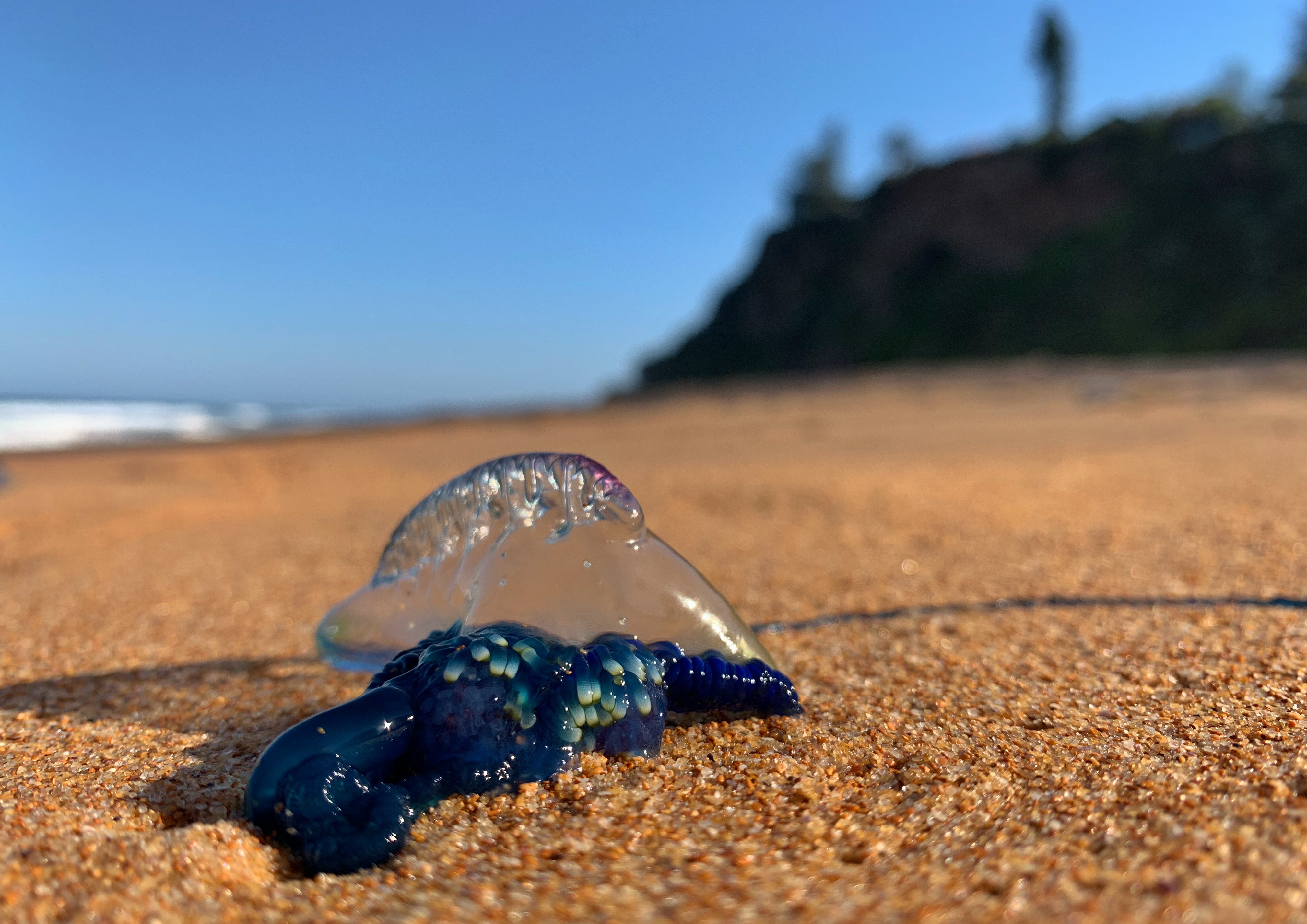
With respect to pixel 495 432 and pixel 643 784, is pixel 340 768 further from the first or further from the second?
pixel 495 432

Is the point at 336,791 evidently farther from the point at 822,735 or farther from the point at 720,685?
the point at 822,735

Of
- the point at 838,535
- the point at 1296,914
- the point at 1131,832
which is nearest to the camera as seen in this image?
the point at 1296,914

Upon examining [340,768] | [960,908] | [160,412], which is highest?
[160,412]

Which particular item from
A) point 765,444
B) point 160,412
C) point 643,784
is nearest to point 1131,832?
point 643,784

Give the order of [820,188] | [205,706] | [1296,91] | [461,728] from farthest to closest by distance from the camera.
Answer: [820,188]
[1296,91]
[205,706]
[461,728]

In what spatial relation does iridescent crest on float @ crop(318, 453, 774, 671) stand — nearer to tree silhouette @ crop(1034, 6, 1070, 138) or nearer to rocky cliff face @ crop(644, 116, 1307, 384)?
rocky cliff face @ crop(644, 116, 1307, 384)

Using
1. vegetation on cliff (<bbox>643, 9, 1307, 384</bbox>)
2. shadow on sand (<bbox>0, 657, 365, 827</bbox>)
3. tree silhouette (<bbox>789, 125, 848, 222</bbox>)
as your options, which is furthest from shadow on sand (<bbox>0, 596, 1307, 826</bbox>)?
tree silhouette (<bbox>789, 125, 848, 222</bbox>)

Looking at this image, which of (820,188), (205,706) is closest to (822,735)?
(205,706)
